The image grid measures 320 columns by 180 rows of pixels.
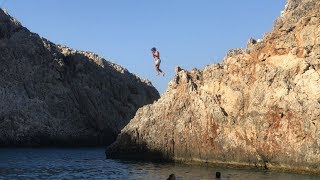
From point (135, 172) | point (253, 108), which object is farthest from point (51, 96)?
point (253, 108)

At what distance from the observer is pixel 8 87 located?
372 feet

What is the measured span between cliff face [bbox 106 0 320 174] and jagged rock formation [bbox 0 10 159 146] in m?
49.9

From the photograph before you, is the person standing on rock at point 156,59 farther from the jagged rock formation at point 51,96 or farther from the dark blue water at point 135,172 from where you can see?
the jagged rock formation at point 51,96

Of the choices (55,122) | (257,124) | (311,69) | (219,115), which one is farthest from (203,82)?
(55,122)

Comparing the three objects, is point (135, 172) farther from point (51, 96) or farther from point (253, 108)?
point (51, 96)

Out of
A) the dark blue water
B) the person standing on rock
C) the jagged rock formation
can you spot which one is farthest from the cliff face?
the jagged rock formation

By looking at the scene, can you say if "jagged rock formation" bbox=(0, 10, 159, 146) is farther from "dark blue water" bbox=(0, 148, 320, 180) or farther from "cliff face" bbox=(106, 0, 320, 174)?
"dark blue water" bbox=(0, 148, 320, 180)

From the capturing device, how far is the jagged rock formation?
11088cm

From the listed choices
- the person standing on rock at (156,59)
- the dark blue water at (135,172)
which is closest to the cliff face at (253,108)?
the dark blue water at (135,172)

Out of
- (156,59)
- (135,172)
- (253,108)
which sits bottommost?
(135,172)

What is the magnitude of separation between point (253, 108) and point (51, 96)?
249 feet

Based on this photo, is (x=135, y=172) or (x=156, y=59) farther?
(x=135, y=172)

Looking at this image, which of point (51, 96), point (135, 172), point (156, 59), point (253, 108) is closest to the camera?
point (156, 59)

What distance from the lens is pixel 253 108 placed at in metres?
53.8
